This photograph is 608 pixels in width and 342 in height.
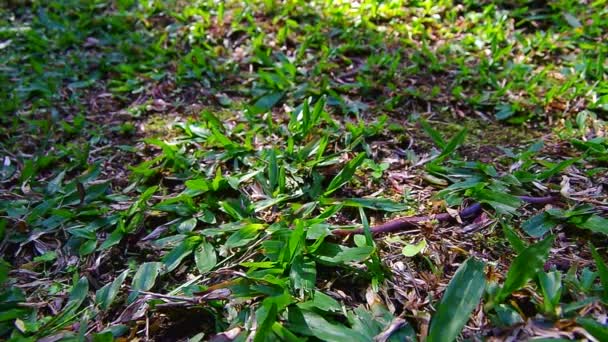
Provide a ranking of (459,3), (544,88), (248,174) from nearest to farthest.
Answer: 1. (248,174)
2. (544,88)
3. (459,3)

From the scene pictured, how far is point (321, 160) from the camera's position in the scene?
6.43 ft

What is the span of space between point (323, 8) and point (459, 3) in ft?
2.68

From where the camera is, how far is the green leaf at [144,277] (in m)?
1.56

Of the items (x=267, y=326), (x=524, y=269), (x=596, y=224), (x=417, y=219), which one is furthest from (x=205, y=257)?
(x=596, y=224)

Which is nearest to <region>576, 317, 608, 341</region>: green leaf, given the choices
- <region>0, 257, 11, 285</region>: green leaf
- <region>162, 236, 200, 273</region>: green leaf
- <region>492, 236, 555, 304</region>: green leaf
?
<region>492, 236, 555, 304</region>: green leaf

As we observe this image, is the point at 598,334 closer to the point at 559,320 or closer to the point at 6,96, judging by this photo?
the point at 559,320

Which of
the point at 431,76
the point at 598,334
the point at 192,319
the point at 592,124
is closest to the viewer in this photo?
the point at 598,334

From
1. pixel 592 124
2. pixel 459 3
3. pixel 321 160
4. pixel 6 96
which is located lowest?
pixel 6 96

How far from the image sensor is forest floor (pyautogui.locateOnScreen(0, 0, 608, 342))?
142 cm

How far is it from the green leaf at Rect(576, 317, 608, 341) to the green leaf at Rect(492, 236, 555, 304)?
0.15m

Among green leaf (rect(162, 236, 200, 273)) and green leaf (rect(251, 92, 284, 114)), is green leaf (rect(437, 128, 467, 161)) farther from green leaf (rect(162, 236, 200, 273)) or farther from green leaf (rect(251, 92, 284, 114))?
green leaf (rect(162, 236, 200, 273))

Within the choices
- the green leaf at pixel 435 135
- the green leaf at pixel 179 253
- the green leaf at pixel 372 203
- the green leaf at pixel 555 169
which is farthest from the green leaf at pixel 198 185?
the green leaf at pixel 555 169

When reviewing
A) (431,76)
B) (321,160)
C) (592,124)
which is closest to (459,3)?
(431,76)

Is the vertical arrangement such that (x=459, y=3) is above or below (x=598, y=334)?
above
